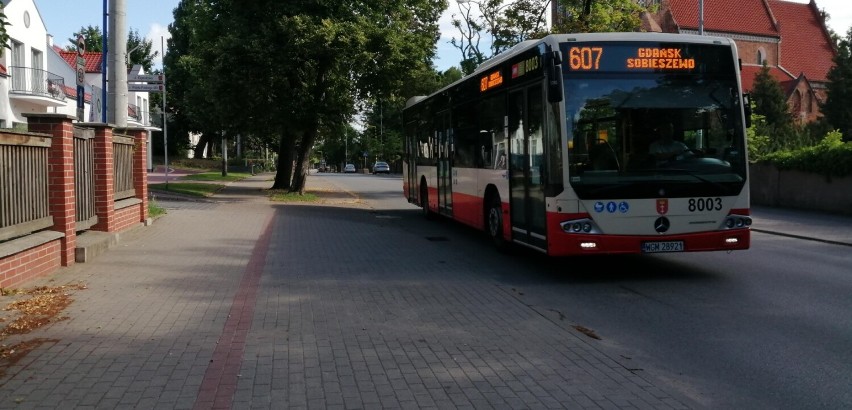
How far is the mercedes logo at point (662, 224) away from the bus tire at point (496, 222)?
305cm

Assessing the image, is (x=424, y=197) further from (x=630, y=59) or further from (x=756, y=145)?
(x=756, y=145)

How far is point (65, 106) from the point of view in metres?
38.8

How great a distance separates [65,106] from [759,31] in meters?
58.4

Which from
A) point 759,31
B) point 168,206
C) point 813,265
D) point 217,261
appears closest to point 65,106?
point 168,206

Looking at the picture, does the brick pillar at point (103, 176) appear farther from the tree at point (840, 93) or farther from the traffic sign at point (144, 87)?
the tree at point (840, 93)

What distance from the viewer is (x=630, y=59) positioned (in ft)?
30.9

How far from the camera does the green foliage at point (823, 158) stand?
20000 millimetres

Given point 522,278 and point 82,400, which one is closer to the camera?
point 82,400

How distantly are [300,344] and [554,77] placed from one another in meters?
4.59

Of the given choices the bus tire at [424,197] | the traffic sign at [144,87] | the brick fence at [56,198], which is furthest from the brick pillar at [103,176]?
the bus tire at [424,197]

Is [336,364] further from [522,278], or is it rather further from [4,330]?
[522,278]

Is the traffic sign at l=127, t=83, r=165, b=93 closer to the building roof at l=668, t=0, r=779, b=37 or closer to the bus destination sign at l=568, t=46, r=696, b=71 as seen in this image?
the bus destination sign at l=568, t=46, r=696, b=71

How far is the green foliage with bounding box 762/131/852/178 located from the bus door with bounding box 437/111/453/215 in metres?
11.2

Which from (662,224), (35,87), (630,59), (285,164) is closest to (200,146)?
(35,87)
